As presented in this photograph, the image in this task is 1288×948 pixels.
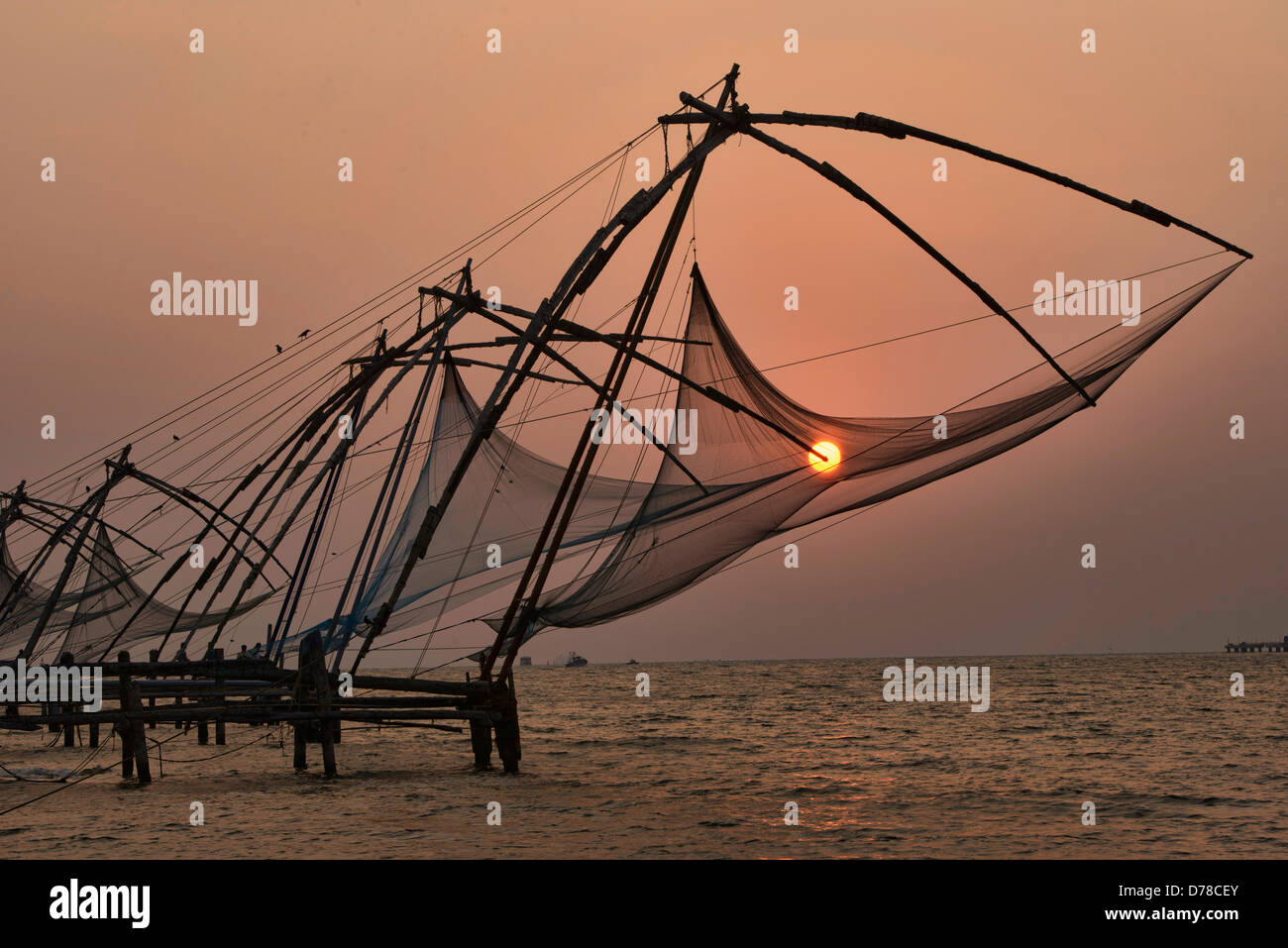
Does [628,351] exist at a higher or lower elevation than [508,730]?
higher

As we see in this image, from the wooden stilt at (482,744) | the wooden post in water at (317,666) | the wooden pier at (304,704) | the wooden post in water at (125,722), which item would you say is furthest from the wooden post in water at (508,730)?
the wooden post in water at (125,722)

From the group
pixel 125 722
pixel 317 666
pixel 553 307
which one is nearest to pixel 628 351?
pixel 553 307

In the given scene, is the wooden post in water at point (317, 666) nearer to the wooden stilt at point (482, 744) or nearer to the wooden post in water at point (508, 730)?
the wooden post in water at point (508, 730)

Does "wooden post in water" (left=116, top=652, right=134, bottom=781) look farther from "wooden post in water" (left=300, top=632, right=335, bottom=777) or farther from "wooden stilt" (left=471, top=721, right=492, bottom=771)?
"wooden stilt" (left=471, top=721, right=492, bottom=771)

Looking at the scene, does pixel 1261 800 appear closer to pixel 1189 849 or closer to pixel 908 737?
pixel 1189 849

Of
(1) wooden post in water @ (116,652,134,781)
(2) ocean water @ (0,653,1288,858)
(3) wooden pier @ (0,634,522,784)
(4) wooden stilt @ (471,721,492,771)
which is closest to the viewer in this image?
(2) ocean water @ (0,653,1288,858)

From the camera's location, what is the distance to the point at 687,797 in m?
16.5

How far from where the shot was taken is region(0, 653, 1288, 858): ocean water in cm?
1217

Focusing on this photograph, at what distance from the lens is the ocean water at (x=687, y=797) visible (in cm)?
1217

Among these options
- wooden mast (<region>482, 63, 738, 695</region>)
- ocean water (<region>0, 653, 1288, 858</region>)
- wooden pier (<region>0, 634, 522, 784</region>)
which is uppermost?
wooden mast (<region>482, 63, 738, 695</region>)

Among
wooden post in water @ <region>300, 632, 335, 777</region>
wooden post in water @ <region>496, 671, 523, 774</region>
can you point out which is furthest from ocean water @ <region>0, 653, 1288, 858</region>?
wooden post in water @ <region>300, 632, 335, 777</region>

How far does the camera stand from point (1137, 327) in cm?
997

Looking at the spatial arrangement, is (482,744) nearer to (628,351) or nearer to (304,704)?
(304,704)

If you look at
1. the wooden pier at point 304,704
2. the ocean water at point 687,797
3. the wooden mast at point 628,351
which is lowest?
the ocean water at point 687,797
